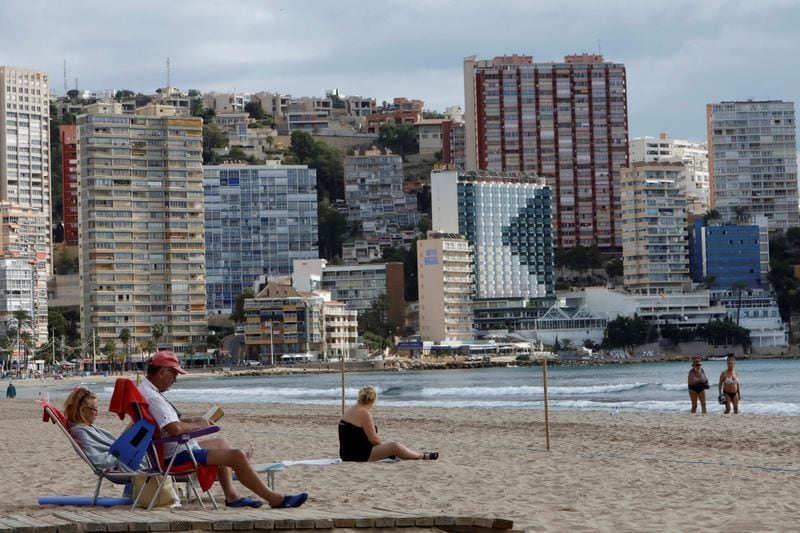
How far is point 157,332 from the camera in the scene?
119000mm

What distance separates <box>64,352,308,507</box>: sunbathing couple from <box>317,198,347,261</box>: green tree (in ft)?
468

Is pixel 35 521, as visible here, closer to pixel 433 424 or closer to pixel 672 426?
pixel 672 426

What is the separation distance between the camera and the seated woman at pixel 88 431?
9.56m

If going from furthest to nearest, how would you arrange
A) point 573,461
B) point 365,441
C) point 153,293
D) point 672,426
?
1. point 153,293
2. point 672,426
3. point 573,461
4. point 365,441

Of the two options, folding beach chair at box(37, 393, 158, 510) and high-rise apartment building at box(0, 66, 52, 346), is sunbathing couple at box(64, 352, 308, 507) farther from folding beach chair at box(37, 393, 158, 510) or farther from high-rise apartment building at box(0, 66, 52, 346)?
high-rise apartment building at box(0, 66, 52, 346)

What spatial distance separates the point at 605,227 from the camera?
150 metres

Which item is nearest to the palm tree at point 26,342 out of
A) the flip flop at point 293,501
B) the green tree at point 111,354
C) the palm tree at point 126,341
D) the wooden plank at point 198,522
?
the green tree at point 111,354

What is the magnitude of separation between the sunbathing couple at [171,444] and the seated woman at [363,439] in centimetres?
288

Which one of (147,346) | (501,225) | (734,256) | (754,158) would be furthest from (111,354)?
(754,158)

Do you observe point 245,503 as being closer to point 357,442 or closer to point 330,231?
point 357,442

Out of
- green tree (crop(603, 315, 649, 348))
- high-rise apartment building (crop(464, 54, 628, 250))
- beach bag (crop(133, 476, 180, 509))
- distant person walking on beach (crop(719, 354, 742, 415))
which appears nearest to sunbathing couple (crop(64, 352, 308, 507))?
beach bag (crop(133, 476, 180, 509))

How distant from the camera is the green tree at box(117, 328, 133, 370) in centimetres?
Result: 11925

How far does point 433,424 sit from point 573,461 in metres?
10.3

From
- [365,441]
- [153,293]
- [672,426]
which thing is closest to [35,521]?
[365,441]
